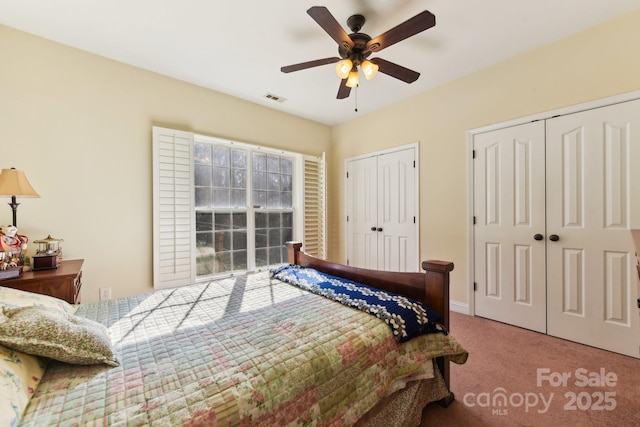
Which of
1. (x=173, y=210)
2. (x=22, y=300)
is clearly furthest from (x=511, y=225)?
(x=22, y=300)

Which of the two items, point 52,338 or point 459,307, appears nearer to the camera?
point 52,338

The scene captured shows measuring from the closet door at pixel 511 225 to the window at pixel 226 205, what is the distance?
7.21ft

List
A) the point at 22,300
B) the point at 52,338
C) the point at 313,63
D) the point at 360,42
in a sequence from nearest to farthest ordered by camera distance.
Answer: the point at 52,338 < the point at 22,300 < the point at 360,42 < the point at 313,63

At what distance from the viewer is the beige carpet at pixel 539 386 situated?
153 cm

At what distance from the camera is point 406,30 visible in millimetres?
1719

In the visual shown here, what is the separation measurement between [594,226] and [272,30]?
319cm

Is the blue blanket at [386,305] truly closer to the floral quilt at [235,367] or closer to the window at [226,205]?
the floral quilt at [235,367]

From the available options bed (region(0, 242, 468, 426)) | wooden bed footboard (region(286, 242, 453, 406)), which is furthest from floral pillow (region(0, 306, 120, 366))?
wooden bed footboard (region(286, 242, 453, 406))

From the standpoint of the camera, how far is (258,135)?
364 centimetres

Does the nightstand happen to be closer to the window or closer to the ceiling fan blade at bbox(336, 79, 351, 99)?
the window

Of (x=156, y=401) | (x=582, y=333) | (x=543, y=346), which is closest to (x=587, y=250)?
(x=582, y=333)

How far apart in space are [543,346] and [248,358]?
2612 millimetres

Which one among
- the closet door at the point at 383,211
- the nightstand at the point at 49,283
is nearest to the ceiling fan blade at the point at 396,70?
the closet door at the point at 383,211

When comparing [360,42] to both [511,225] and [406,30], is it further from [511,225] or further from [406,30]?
[511,225]
